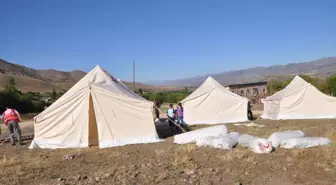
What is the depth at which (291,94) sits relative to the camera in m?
20.4

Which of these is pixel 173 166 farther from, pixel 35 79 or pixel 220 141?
pixel 35 79

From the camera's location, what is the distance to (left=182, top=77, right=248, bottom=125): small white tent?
19.5 metres

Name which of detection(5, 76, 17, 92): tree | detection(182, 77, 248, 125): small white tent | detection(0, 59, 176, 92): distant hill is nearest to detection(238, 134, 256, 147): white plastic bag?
detection(182, 77, 248, 125): small white tent

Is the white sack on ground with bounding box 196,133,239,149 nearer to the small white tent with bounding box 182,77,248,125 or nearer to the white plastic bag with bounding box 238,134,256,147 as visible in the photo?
the white plastic bag with bounding box 238,134,256,147

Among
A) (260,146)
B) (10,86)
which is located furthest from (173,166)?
(10,86)

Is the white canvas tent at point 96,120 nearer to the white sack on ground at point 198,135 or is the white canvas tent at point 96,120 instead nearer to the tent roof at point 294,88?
the white sack on ground at point 198,135

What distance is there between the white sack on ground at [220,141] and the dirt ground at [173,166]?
0.27 metres

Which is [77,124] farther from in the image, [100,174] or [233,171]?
[233,171]

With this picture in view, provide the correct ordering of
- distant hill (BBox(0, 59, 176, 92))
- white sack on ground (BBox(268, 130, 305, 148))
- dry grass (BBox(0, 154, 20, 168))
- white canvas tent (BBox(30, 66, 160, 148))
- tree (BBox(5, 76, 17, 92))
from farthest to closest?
distant hill (BBox(0, 59, 176, 92)) < tree (BBox(5, 76, 17, 92)) < white canvas tent (BBox(30, 66, 160, 148)) < white sack on ground (BBox(268, 130, 305, 148)) < dry grass (BBox(0, 154, 20, 168))

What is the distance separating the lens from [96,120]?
11.8 metres

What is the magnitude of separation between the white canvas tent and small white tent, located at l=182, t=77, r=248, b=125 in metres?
7.54

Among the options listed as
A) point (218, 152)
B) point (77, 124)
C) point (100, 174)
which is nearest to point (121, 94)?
point (77, 124)

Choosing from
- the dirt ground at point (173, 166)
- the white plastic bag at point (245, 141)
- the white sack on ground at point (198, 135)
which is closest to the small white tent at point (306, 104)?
the white sack on ground at point (198, 135)

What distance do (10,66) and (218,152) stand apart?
4632 inches
